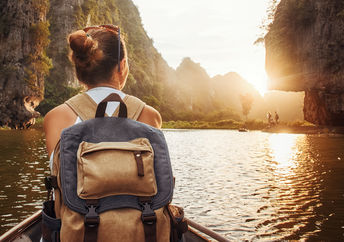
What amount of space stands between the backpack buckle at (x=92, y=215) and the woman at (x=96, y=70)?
519 mm

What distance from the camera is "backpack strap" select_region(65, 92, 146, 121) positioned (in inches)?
73.5

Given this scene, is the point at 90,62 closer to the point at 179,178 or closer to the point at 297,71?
the point at 179,178

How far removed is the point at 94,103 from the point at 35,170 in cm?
1117

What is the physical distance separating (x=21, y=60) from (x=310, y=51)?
114 feet

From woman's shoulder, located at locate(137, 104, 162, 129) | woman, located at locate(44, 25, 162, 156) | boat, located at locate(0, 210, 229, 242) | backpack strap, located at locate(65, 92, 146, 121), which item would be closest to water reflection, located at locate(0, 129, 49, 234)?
boat, located at locate(0, 210, 229, 242)

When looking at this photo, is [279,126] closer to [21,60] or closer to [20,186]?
[21,60]

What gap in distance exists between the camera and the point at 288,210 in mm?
A: 6996

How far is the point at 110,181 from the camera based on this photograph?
1635 mm

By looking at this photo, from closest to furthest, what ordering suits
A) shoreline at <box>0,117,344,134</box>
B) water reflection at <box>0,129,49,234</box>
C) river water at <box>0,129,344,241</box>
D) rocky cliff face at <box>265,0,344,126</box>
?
river water at <box>0,129,344,241</box> < water reflection at <box>0,129,49,234</box> < rocky cliff face at <box>265,0,344,126</box> < shoreline at <box>0,117,344,134</box>

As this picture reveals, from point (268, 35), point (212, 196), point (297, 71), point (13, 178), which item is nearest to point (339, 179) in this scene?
point (212, 196)

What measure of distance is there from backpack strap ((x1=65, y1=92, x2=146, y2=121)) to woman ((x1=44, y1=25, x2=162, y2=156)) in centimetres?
3

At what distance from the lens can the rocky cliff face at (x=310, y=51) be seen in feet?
82.4

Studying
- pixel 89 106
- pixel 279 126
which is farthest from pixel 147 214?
pixel 279 126

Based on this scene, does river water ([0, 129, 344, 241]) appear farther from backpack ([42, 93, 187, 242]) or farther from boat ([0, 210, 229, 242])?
backpack ([42, 93, 187, 242])
